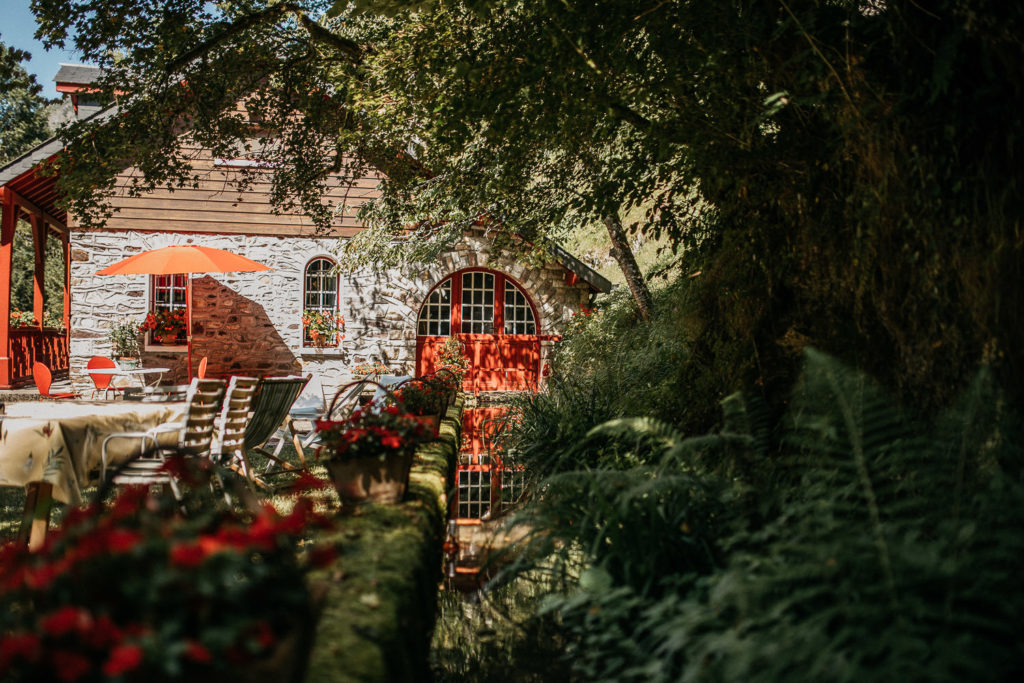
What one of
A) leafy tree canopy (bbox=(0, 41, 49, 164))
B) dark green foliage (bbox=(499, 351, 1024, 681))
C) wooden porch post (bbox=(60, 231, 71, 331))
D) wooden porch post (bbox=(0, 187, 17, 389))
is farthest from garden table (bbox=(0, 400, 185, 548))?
leafy tree canopy (bbox=(0, 41, 49, 164))

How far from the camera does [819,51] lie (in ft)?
10.1

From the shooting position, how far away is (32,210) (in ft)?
39.7

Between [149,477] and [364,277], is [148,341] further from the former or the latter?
[149,477]

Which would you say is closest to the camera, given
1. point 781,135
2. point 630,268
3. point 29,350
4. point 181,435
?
point 781,135

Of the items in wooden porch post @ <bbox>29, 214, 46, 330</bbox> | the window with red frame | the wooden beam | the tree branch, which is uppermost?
the tree branch

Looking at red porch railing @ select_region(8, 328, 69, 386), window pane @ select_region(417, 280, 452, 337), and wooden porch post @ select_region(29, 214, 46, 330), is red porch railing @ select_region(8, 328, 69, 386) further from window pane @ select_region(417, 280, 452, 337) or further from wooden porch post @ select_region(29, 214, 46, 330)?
window pane @ select_region(417, 280, 452, 337)

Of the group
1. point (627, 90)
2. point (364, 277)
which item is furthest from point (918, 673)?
point (364, 277)

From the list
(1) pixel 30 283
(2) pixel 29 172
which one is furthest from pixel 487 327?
(1) pixel 30 283

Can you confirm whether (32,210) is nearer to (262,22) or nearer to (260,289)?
(260,289)

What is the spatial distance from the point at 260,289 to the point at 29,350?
4.16 meters

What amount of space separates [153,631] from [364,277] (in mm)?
11490

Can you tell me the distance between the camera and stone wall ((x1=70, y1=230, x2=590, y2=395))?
463 inches

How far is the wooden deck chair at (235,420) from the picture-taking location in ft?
16.9

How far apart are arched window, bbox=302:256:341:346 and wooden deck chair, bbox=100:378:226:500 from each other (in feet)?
23.8
